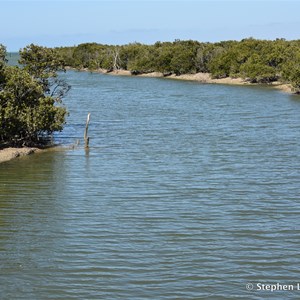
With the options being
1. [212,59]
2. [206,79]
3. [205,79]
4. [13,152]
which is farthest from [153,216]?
[212,59]

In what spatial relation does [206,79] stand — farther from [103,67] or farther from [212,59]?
[103,67]

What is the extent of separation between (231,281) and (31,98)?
24.4 metres

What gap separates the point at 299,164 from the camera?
35125mm

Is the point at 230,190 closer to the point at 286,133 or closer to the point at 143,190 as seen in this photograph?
the point at 143,190

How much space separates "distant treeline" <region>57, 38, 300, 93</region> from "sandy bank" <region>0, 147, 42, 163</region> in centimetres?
5162

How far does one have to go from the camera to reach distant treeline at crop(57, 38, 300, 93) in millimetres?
103375

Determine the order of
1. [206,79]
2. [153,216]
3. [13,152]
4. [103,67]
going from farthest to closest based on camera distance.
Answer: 1. [103,67]
2. [206,79]
3. [13,152]
4. [153,216]

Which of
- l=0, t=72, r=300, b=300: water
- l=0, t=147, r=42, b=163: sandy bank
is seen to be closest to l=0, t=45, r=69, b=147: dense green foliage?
l=0, t=147, r=42, b=163: sandy bank

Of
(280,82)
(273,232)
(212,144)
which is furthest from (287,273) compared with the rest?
(280,82)

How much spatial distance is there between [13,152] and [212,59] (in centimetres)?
9412

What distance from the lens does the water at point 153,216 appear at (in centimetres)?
1767

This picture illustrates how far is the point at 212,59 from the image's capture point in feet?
414

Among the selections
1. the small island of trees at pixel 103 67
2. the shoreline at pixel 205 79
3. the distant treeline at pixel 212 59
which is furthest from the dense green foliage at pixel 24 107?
the shoreline at pixel 205 79

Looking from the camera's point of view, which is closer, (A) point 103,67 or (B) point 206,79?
(B) point 206,79
